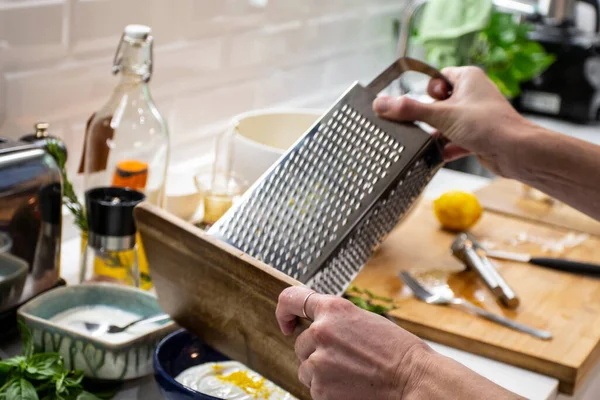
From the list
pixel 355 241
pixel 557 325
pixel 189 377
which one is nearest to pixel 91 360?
pixel 189 377

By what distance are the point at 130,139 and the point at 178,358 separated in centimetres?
42

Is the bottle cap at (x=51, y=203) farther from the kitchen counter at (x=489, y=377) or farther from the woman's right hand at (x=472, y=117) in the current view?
the woman's right hand at (x=472, y=117)

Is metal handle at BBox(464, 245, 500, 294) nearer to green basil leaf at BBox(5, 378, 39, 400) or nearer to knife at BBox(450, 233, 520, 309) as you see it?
knife at BBox(450, 233, 520, 309)

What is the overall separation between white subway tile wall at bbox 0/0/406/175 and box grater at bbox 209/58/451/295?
458mm

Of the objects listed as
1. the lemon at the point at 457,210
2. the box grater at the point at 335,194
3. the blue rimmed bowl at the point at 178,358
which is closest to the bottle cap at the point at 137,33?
the box grater at the point at 335,194

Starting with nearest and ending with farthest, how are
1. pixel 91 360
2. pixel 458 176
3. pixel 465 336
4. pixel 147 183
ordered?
1. pixel 91 360
2. pixel 465 336
3. pixel 147 183
4. pixel 458 176

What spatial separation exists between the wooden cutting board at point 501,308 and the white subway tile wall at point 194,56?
0.45 metres

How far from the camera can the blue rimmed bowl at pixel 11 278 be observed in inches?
37.5

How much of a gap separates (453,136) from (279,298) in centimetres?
43

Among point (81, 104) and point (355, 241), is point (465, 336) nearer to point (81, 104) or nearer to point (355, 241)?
point (355, 241)

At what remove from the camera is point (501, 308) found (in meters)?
1.24

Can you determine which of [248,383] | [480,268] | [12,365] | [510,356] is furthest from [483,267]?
[12,365]

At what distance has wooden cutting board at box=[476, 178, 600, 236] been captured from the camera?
161 centimetres

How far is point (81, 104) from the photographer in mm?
1337
